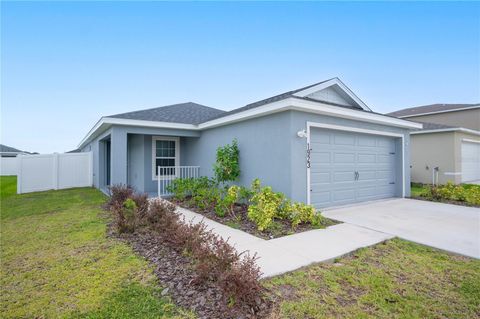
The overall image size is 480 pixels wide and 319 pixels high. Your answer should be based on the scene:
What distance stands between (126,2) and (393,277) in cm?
1057

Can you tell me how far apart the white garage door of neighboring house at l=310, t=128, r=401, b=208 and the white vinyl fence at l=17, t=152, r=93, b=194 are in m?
13.0

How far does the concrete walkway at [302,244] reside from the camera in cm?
353

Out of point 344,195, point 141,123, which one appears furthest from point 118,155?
point 344,195

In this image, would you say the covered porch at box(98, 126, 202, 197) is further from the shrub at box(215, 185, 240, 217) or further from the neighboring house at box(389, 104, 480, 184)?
the neighboring house at box(389, 104, 480, 184)

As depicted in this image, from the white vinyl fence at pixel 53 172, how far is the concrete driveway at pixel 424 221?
13376 mm

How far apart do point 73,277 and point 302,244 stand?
11.4 ft

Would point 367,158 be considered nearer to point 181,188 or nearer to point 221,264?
point 181,188

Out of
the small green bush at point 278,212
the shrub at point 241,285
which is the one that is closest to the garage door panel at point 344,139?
the small green bush at point 278,212

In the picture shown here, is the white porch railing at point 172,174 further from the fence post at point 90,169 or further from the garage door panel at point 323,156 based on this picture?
the fence post at point 90,169

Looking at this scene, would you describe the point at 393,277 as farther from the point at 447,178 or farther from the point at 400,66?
the point at 447,178

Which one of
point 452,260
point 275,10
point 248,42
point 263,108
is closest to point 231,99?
point 248,42

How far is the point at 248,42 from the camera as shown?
11.2 m

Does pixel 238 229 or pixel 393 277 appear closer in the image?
pixel 393 277

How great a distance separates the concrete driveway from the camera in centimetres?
451
